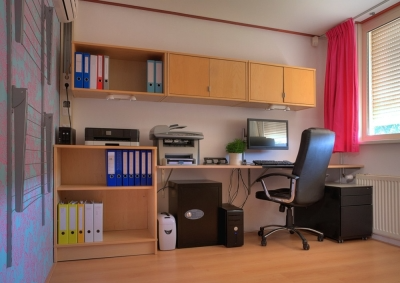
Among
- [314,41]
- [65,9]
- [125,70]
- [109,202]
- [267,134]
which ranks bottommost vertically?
[109,202]

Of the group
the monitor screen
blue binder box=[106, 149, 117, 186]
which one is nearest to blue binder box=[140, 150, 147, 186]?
blue binder box=[106, 149, 117, 186]

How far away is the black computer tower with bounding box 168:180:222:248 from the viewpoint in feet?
9.39

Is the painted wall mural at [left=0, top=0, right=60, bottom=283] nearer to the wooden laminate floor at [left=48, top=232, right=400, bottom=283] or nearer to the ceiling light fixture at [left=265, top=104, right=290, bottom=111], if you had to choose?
the wooden laminate floor at [left=48, top=232, right=400, bottom=283]

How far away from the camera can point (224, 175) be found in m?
3.47

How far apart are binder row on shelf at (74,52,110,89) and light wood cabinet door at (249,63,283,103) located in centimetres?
145

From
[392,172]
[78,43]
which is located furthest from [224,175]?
[78,43]

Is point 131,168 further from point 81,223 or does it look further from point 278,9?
point 278,9

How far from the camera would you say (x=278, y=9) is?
3252 millimetres

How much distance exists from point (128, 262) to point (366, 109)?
2.94 metres

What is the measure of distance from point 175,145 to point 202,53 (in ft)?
3.75

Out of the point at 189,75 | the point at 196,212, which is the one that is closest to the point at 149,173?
the point at 196,212

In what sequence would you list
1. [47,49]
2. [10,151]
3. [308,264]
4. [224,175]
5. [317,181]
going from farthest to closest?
[224,175] → [317,181] → [308,264] → [47,49] → [10,151]

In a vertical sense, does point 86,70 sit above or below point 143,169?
above

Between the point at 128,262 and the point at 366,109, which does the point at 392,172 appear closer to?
the point at 366,109
